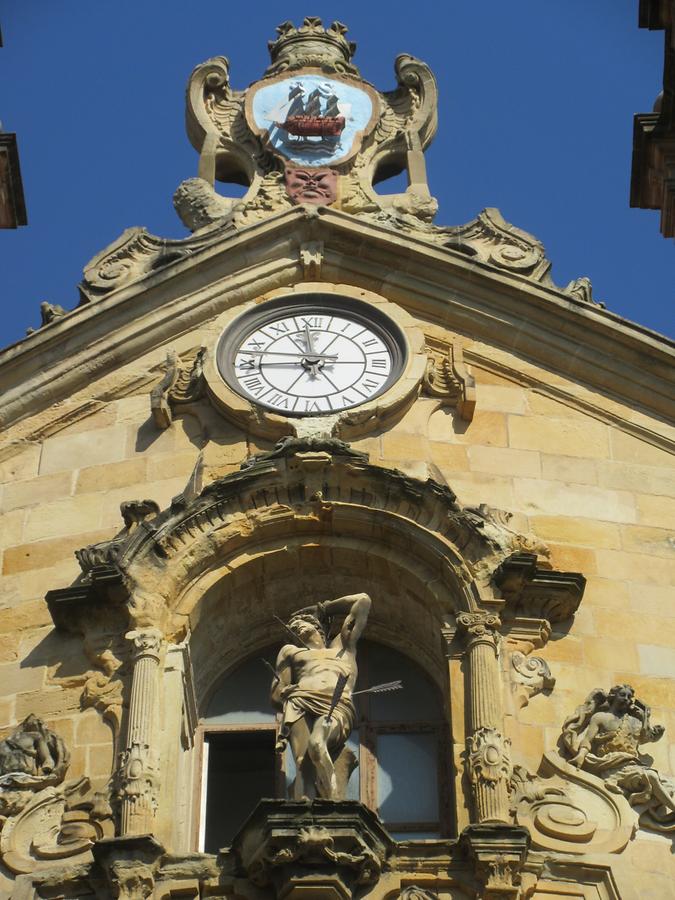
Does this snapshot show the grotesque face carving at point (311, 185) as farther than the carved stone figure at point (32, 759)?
Yes

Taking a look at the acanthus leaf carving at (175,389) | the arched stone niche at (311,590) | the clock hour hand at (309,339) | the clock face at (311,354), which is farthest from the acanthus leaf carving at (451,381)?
the acanthus leaf carving at (175,389)

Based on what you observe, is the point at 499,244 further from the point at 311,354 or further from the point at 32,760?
the point at 32,760

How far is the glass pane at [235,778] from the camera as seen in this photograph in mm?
18734

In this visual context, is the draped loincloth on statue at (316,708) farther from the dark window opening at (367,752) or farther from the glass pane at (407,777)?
the glass pane at (407,777)

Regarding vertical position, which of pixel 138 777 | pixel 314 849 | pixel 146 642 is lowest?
pixel 314 849

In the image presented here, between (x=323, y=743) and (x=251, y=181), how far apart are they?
23.5ft

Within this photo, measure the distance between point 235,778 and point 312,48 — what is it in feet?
28.0

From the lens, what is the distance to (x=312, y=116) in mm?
23391

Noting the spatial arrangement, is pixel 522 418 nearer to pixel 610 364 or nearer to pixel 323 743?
pixel 610 364

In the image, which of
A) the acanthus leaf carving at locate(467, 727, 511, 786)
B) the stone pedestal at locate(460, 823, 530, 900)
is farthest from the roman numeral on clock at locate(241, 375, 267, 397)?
the stone pedestal at locate(460, 823, 530, 900)

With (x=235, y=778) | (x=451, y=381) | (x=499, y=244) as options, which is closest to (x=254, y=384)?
(x=451, y=381)

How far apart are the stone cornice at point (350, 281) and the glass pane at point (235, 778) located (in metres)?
3.53

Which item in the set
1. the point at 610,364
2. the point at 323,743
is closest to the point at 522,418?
the point at 610,364

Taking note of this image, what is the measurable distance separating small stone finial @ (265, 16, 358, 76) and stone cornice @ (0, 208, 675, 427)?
2891 millimetres
